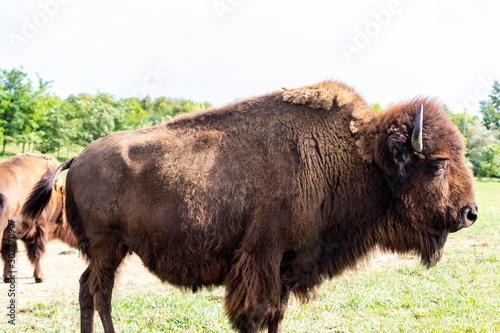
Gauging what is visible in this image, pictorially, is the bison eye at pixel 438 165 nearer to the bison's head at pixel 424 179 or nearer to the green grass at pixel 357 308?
the bison's head at pixel 424 179

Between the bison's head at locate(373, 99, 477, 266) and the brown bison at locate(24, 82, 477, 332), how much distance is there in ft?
0.03

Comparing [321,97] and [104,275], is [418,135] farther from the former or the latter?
[104,275]

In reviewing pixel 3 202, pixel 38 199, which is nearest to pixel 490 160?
pixel 3 202

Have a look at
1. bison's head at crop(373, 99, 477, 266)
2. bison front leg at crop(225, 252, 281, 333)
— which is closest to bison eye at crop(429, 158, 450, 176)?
bison's head at crop(373, 99, 477, 266)

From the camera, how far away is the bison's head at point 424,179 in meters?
3.80

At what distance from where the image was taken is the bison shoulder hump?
13.5 ft

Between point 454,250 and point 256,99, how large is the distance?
22.9 ft

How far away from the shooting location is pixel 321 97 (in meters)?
4.12

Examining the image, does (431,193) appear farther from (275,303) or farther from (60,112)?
(60,112)

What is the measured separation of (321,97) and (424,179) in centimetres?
130

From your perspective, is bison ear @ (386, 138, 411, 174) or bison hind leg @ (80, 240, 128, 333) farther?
bison hind leg @ (80, 240, 128, 333)

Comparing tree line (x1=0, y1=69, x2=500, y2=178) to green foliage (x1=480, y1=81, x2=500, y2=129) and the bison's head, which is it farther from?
the bison's head

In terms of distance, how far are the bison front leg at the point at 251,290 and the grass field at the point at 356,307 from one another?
2.72ft

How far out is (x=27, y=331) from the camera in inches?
194
